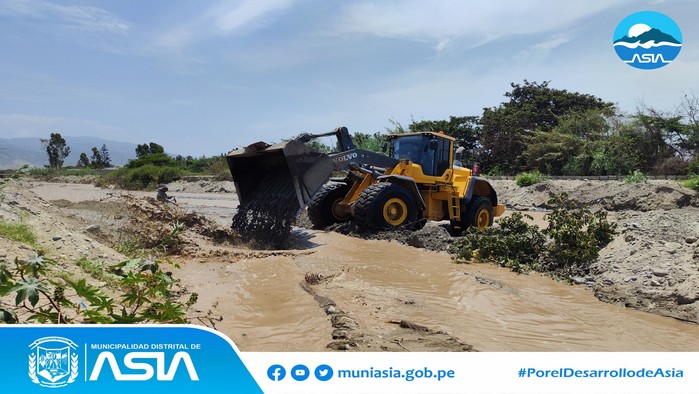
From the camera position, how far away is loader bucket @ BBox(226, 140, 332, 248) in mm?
9383

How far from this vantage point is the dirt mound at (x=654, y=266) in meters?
5.93

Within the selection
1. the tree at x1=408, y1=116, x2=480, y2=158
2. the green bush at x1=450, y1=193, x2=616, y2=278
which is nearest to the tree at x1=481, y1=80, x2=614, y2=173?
the tree at x1=408, y1=116, x2=480, y2=158

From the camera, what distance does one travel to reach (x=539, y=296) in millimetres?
6496

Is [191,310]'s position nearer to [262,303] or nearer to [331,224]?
[262,303]

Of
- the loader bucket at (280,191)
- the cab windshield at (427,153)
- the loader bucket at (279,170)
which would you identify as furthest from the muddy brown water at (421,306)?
the cab windshield at (427,153)

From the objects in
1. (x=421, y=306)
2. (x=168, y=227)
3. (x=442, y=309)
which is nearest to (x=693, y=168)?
(x=442, y=309)

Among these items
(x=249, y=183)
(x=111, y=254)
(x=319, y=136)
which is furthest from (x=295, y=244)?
(x=111, y=254)

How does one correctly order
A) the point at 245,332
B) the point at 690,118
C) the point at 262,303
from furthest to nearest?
the point at 690,118 → the point at 262,303 → the point at 245,332

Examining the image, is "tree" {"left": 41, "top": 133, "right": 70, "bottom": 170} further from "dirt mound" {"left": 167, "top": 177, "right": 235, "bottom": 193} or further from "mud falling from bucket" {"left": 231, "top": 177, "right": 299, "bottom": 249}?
"mud falling from bucket" {"left": 231, "top": 177, "right": 299, "bottom": 249}

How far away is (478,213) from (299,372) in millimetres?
9862

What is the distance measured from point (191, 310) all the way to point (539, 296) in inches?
165

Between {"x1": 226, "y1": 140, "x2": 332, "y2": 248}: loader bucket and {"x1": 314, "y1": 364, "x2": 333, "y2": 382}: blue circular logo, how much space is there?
6.39 m

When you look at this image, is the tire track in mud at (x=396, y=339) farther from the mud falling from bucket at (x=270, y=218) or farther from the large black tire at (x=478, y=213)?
the large black tire at (x=478, y=213)

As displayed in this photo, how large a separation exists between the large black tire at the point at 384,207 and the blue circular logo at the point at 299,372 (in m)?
7.29
